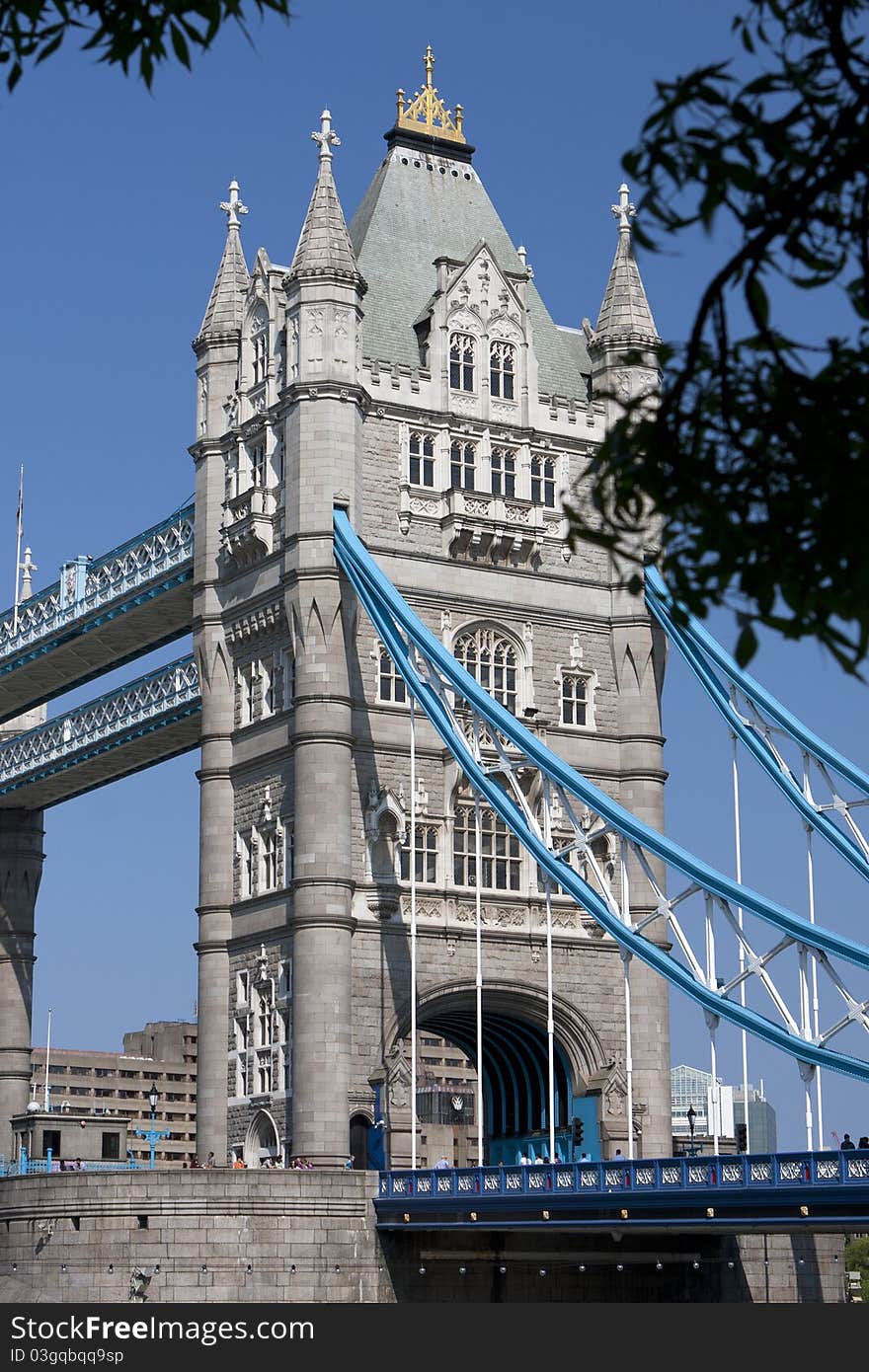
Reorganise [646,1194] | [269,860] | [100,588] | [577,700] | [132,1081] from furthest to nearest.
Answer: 1. [132,1081]
2. [100,588]
3. [577,700]
4. [269,860]
5. [646,1194]

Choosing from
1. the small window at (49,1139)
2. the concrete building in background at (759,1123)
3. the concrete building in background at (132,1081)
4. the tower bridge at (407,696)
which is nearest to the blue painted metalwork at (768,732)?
the tower bridge at (407,696)

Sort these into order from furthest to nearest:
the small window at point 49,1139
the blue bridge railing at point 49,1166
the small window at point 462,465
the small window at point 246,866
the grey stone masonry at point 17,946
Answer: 1. the grey stone masonry at point 17,946
2. the small window at point 49,1139
3. the small window at point 462,465
4. the small window at point 246,866
5. the blue bridge railing at point 49,1166

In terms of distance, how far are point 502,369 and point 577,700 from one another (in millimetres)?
7929

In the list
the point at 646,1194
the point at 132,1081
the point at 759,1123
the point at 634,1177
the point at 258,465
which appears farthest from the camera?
the point at 759,1123

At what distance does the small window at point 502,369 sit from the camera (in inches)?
1972

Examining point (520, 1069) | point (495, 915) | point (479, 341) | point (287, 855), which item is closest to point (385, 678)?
point (287, 855)

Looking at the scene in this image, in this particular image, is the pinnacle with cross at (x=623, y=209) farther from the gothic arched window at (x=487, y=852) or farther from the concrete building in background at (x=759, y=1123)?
the concrete building in background at (x=759, y=1123)

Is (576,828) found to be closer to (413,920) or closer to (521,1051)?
(413,920)

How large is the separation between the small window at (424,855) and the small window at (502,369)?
10561mm

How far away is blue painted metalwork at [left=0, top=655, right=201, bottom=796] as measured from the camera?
5281cm

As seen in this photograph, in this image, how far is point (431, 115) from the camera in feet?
179

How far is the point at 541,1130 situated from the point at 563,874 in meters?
9.47

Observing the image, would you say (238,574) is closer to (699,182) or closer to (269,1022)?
(269,1022)

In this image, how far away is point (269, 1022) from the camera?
45844 millimetres
